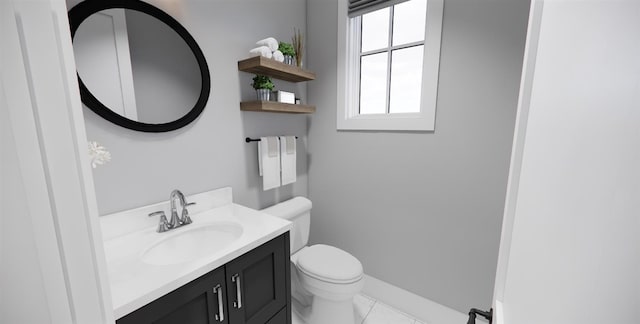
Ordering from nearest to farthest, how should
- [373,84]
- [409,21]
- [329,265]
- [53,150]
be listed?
[53,150]
[329,265]
[409,21]
[373,84]

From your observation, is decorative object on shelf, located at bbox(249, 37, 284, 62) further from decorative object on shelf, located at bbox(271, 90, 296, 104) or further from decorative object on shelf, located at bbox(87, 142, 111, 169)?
decorative object on shelf, located at bbox(87, 142, 111, 169)

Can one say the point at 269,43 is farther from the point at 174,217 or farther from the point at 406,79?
the point at 174,217

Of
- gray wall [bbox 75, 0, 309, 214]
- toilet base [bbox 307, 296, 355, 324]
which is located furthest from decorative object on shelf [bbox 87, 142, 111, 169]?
toilet base [bbox 307, 296, 355, 324]

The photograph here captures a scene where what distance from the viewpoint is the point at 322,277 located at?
1391 mm

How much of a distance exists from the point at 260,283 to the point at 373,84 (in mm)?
1531

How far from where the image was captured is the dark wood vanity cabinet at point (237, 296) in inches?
30.6

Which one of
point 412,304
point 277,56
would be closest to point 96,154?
point 277,56

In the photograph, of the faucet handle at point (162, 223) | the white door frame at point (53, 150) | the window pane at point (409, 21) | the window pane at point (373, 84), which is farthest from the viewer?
the window pane at point (373, 84)

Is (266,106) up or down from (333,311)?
up

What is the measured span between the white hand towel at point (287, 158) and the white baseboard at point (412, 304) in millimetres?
1025

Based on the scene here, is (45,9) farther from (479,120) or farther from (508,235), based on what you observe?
(479,120)

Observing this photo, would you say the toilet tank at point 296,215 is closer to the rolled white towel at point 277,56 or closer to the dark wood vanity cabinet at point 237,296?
the dark wood vanity cabinet at point 237,296

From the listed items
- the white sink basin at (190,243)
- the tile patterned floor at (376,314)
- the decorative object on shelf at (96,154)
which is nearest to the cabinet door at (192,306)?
the white sink basin at (190,243)

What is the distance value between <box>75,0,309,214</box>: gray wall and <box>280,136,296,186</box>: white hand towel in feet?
0.40
